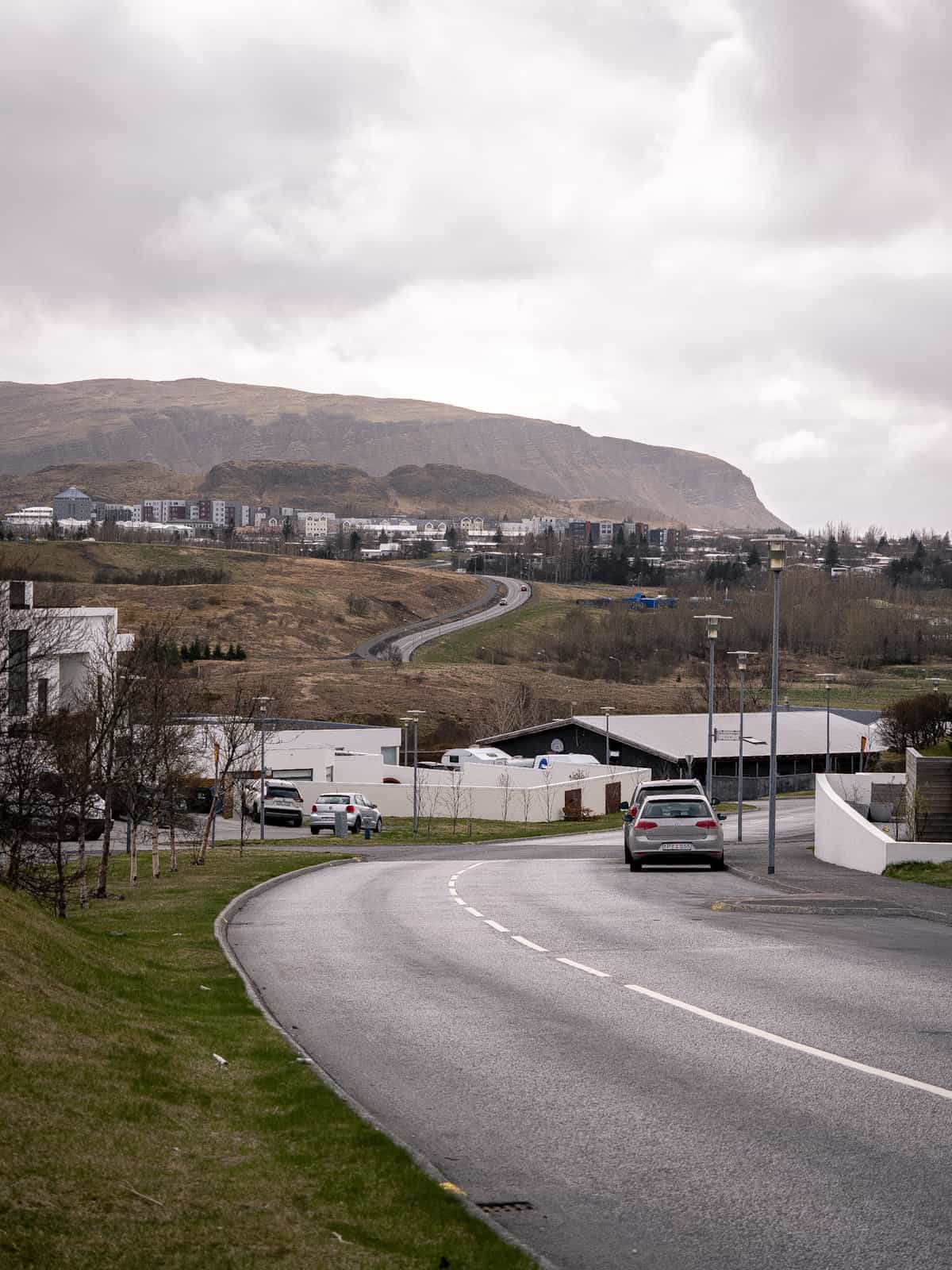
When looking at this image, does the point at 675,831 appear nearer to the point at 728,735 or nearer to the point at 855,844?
the point at 855,844

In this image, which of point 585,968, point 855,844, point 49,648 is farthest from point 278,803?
point 585,968

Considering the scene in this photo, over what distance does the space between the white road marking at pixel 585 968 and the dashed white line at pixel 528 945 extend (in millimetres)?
804

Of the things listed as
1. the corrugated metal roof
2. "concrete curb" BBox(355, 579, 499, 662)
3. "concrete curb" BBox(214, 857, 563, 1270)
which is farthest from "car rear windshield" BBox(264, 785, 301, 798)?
"concrete curb" BBox(355, 579, 499, 662)

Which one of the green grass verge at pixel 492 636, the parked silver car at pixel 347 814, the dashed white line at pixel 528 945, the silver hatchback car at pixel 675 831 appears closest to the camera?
the dashed white line at pixel 528 945

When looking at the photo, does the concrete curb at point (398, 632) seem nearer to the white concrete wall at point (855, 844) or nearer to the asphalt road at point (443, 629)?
the asphalt road at point (443, 629)

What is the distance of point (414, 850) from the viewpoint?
48.4 metres

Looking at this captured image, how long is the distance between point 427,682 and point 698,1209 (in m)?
120

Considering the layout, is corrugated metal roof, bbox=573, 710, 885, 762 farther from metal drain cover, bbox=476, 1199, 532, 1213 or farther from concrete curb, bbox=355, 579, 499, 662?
metal drain cover, bbox=476, 1199, 532, 1213

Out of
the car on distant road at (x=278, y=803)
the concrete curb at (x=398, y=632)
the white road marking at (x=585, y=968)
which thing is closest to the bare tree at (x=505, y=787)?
the car on distant road at (x=278, y=803)

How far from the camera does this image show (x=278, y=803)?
2420 inches

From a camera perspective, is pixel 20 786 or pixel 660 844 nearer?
pixel 20 786

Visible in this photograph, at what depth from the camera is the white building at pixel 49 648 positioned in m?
36.7

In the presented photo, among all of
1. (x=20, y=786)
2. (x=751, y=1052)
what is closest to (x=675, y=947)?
(x=751, y=1052)

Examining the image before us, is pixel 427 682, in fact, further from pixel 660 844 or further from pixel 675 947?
pixel 675 947
